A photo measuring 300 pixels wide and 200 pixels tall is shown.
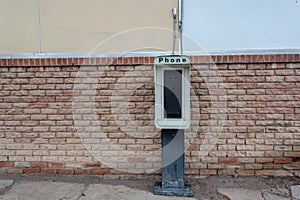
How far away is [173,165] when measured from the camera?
326 cm

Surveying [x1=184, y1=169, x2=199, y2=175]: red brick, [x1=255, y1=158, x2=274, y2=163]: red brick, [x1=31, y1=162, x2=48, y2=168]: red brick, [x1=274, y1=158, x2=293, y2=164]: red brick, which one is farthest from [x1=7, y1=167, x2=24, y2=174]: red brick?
[x1=274, y1=158, x2=293, y2=164]: red brick

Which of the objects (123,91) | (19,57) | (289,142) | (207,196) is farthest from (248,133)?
(19,57)

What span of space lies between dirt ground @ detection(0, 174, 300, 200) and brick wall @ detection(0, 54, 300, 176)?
9 centimetres

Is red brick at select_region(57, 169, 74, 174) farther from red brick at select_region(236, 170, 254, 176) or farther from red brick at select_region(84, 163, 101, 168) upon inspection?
red brick at select_region(236, 170, 254, 176)

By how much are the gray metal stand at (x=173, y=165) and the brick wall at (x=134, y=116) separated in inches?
15.9

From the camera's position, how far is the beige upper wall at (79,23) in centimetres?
355

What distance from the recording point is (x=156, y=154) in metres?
3.66

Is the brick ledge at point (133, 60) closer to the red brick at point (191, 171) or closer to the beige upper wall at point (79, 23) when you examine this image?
the beige upper wall at point (79, 23)

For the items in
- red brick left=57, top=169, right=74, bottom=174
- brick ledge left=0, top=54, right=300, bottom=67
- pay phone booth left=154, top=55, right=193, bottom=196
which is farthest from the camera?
red brick left=57, top=169, right=74, bottom=174

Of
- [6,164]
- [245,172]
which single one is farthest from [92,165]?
[245,172]

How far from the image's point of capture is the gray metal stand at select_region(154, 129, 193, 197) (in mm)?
3191

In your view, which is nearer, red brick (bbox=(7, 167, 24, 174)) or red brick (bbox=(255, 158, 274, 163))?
red brick (bbox=(255, 158, 274, 163))

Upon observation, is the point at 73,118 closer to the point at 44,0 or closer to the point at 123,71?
the point at 123,71

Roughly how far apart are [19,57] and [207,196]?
3.11 metres
